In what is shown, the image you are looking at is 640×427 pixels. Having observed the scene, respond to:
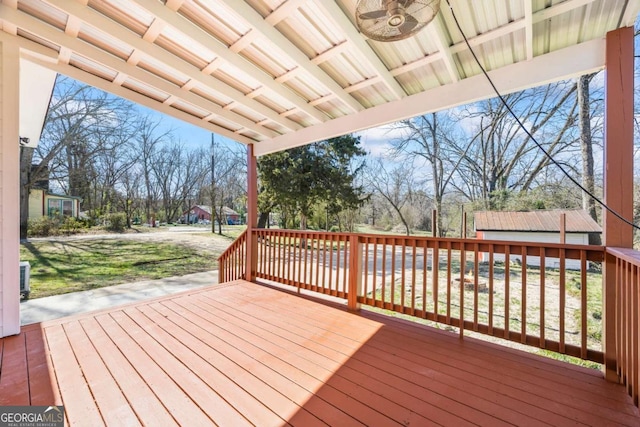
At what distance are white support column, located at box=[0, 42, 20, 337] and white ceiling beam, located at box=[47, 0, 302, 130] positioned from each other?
86 centimetres

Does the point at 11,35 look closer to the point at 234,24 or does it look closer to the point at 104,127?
the point at 234,24

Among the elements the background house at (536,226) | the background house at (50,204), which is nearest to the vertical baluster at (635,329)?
the background house at (536,226)

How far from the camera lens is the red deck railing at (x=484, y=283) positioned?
1.83m

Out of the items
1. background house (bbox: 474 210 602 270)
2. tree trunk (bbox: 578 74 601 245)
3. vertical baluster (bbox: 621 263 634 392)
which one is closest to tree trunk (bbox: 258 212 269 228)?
background house (bbox: 474 210 602 270)

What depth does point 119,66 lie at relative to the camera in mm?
2676

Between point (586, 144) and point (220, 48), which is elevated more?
point (586, 144)

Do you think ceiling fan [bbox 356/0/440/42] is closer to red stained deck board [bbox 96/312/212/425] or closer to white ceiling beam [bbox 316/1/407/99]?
white ceiling beam [bbox 316/1/407/99]

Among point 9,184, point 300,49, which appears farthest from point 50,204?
point 300,49

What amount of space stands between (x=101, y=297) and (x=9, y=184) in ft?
17.0

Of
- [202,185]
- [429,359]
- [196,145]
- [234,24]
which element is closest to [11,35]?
[234,24]

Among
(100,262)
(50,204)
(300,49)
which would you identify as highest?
(300,49)

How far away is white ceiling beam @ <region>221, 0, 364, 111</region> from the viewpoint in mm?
2045

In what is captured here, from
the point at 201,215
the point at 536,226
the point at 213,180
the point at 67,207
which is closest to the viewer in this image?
the point at 536,226

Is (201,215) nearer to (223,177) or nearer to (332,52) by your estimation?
(223,177)
